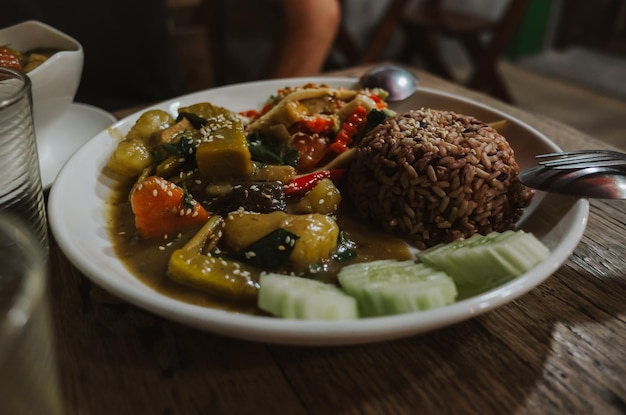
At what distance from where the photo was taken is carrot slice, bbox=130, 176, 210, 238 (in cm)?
122

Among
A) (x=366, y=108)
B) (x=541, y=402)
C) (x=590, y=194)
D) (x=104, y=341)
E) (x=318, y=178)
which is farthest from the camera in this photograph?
(x=366, y=108)

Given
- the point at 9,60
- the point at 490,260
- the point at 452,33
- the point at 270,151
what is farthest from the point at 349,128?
the point at 452,33

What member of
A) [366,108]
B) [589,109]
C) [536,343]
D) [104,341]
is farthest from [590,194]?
[589,109]

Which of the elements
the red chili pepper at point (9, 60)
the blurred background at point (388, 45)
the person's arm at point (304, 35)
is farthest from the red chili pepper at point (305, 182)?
the person's arm at point (304, 35)

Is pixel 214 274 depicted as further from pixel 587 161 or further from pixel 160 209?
pixel 587 161

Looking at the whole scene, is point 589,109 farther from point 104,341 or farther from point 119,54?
point 104,341

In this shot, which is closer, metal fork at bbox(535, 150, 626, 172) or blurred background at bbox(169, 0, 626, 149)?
metal fork at bbox(535, 150, 626, 172)

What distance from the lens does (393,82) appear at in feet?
6.09

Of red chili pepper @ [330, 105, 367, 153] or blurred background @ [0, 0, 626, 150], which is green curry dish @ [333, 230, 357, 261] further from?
blurred background @ [0, 0, 626, 150]

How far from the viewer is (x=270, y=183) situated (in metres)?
1.33

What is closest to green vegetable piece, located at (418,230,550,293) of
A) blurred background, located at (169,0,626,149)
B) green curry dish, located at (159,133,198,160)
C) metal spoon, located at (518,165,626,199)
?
metal spoon, located at (518,165,626,199)

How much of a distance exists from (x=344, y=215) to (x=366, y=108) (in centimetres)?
38

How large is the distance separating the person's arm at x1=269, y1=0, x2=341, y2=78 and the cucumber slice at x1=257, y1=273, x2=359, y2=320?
2.23 m

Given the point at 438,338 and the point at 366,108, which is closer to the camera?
the point at 438,338
